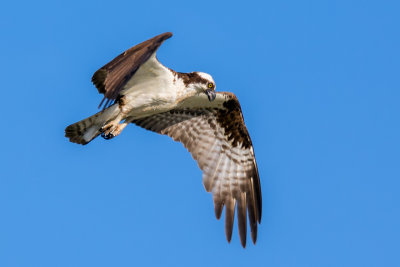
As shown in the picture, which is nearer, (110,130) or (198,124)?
(110,130)

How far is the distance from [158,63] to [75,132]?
76.6 inches

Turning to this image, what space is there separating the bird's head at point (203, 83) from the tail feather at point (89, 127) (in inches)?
55.0

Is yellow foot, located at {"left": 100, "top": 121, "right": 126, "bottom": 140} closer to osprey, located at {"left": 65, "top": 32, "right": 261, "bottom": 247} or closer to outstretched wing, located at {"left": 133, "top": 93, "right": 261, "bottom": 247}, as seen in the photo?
osprey, located at {"left": 65, "top": 32, "right": 261, "bottom": 247}

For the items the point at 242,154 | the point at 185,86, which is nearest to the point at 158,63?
the point at 185,86

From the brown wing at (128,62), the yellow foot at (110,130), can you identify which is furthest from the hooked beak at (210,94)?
the brown wing at (128,62)

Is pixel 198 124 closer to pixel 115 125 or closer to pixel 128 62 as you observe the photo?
pixel 115 125

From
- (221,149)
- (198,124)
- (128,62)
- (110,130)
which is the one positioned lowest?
(128,62)

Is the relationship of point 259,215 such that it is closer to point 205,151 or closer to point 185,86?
point 205,151

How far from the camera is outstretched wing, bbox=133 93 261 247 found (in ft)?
39.4

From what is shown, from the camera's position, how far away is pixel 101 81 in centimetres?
1037

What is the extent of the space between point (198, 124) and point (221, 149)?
665 millimetres

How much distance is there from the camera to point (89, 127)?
36.3 feet

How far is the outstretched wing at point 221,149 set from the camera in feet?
39.4

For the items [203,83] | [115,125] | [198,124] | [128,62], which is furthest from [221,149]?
[128,62]
